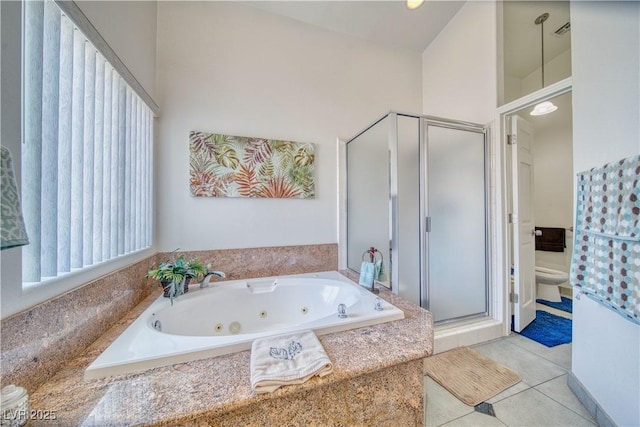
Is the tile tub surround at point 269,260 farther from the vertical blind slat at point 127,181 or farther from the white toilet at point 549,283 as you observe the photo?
the white toilet at point 549,283

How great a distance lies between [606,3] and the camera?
1.27m

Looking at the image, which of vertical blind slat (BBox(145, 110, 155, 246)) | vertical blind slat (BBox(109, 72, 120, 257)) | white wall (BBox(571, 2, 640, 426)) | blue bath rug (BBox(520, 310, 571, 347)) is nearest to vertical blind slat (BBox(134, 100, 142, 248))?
vertical blind slat (BBox(145, 110, 155, 246))

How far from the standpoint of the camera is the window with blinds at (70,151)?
0.81 meters

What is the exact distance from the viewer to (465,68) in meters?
2.35

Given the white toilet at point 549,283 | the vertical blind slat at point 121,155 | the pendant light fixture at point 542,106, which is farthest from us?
the white toilet at point 549,283

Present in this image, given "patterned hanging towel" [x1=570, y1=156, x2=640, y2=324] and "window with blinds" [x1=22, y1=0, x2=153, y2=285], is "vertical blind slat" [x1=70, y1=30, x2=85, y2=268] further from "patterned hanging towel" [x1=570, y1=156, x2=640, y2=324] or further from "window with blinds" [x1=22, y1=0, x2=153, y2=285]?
"patterned hanging towel" [x1=570, y1=156, x2=640, y2=324]

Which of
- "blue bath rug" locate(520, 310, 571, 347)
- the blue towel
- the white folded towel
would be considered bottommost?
"blue bath rug" locate(520, 310, 571, 347)

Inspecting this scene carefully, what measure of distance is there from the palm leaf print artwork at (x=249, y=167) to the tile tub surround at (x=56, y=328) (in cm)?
90

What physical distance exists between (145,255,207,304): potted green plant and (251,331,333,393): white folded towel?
854mm

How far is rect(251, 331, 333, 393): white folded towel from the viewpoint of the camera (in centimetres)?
81

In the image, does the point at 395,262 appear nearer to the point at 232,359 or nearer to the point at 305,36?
the point at 232,359

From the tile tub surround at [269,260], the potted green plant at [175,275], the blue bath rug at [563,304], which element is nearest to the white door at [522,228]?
the blue bath rug at [563,304]

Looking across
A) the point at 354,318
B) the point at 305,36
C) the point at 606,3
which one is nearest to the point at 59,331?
the point at 354,318

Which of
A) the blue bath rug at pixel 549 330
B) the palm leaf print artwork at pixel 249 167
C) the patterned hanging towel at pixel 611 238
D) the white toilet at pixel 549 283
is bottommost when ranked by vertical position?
the blue bath rug at pixel 549 330
